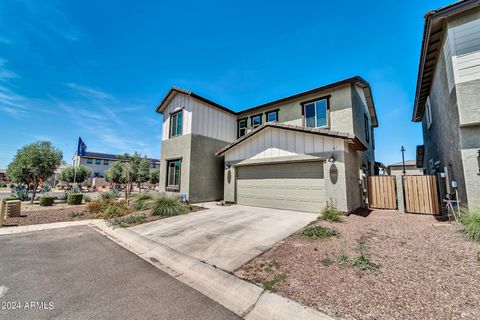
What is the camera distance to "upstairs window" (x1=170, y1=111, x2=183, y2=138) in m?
13.6

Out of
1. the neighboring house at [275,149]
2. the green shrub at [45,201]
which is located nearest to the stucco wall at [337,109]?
the neighboring house at [275,149]

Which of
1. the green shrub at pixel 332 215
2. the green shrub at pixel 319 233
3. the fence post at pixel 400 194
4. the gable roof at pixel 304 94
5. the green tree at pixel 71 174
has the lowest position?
the green shrub at pixel 319 233

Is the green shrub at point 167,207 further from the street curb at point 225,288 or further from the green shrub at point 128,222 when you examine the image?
the street curb at point 225,288

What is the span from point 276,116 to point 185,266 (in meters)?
11.4

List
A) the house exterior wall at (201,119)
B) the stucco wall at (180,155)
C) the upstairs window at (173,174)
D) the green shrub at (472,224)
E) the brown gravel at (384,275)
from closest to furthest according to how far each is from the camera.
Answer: the brown gravel at (384,275) < the green shrub at (472,224) < the stucco wall at (180,155) < the house exterior wall at (201,119) < the upstairs window at (173,174)

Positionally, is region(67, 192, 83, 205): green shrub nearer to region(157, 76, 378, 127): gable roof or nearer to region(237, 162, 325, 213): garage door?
region(157, 76, 378, 127): gable roof

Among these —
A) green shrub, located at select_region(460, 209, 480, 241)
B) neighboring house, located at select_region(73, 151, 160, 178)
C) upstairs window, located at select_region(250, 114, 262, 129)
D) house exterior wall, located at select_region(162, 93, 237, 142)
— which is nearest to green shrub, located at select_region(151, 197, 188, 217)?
house exterior wall, located at select_region(162, 93, 237, 142)

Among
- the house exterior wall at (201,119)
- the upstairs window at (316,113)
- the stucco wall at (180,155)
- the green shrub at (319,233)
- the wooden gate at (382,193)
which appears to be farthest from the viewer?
the house exterior wall at (201,119)

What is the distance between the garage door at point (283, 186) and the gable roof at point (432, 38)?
21.2 ft

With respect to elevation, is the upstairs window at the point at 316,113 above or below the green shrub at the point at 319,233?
above

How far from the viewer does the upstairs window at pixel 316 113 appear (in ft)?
37.3

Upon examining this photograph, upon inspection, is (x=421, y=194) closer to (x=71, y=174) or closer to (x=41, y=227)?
(x=41, y=227)

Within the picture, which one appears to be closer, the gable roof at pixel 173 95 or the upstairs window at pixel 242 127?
the gable roof at pixel 173 95

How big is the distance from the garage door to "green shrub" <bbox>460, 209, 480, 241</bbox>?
4300mm
